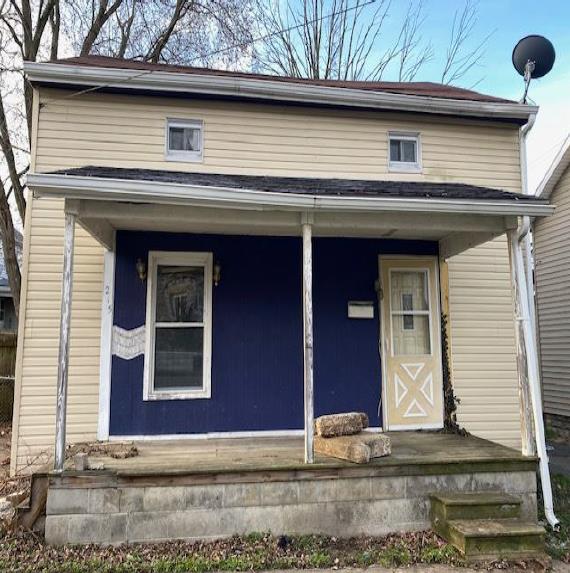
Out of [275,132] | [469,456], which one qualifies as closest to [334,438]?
[469,456]

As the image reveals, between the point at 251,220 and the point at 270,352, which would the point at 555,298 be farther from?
the point at 251,220

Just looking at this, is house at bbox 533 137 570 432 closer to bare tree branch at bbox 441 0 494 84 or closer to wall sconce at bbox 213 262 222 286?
bare tree branch at bbox 441 0 494 84

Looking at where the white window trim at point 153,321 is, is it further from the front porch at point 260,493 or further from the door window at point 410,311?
the door window at point 410,311

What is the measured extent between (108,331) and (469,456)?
4.08 m

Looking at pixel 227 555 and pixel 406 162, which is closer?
pixel 227 555

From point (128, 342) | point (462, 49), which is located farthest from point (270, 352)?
point (462, 49)

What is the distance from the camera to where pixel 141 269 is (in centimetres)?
564

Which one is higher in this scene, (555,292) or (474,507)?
(555,292)

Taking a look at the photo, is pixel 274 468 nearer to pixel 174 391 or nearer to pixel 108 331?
pixel 174 391

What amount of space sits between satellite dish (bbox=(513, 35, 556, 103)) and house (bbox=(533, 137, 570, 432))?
2910 mm

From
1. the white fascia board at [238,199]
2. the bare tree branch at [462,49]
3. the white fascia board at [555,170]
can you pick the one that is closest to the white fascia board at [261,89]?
the white fascia board at [238,199]

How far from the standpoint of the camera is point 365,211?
466cm

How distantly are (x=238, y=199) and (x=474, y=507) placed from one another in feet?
11.1

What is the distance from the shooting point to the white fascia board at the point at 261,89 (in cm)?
580
